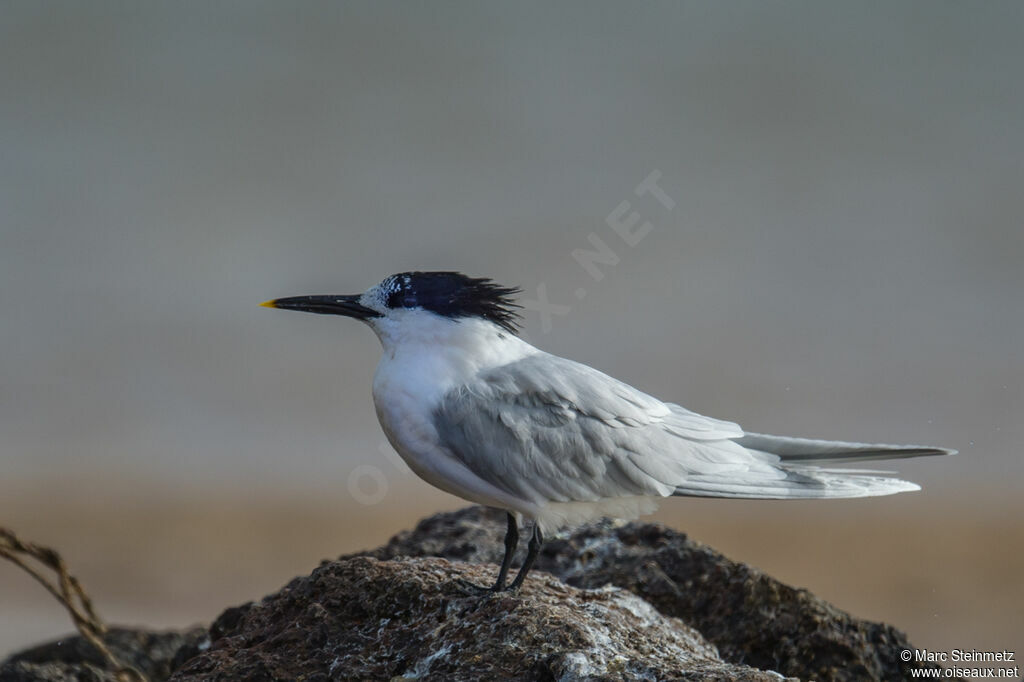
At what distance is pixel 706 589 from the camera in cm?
362

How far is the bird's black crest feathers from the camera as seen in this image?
348 cm

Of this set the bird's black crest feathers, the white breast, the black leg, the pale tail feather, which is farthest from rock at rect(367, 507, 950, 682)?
the bird's black crest feathers

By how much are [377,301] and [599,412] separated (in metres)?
0.74

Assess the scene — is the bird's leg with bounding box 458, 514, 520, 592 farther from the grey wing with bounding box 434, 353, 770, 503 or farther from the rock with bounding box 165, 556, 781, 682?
the grey wing with bounding box 434, 353, 770, 503

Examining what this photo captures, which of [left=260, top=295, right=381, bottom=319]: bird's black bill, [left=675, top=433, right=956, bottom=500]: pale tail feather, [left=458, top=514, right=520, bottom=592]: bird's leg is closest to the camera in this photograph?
[left=458, top=514, right=520, bottom=592]: bird's leg

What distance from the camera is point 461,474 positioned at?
3.21 metres

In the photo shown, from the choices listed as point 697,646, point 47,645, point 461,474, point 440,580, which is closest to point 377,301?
point 461,474

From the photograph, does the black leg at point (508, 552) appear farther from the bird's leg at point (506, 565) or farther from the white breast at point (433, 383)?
the white breast at point (433, 383)

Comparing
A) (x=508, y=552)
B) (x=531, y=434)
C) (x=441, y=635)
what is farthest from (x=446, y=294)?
(x=441, y=635)

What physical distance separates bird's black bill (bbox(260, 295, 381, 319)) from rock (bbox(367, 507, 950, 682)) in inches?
31.5

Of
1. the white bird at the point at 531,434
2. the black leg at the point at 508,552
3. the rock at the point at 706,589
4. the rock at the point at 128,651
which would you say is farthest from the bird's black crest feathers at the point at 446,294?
the rock at the point at 128,651

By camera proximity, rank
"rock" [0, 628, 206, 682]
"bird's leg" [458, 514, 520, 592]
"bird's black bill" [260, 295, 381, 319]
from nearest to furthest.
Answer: "bird's leg" [458, 514, 520, 592] < "bird's black bill" [260, 295, 381, 319] < "rock" [0, 628, 206, 682]

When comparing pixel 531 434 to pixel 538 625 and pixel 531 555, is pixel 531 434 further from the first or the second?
pixel 538 625

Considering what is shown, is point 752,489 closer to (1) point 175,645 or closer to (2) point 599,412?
(2) point 599,412
